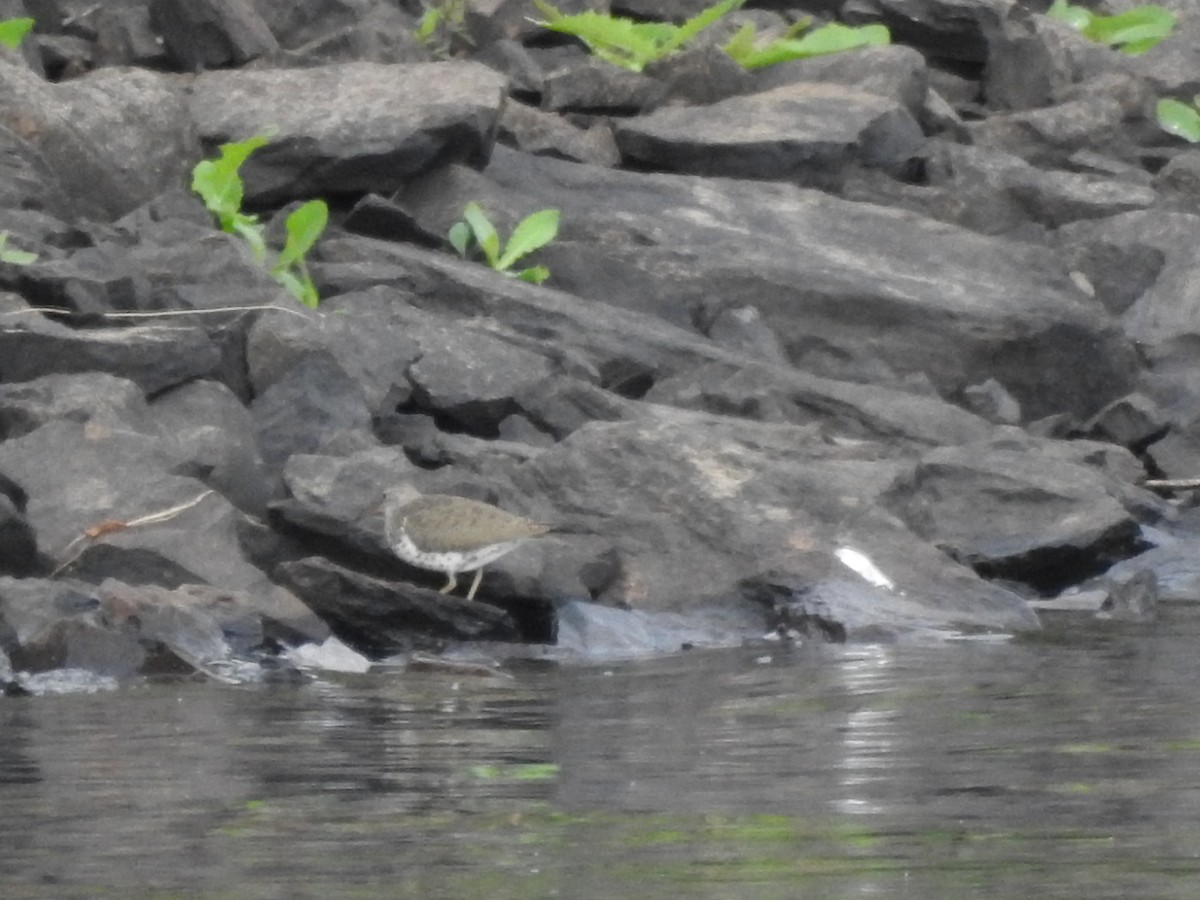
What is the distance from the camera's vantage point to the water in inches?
196

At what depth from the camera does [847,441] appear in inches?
490

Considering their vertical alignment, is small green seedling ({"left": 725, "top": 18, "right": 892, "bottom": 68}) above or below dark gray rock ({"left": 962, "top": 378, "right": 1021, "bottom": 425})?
above

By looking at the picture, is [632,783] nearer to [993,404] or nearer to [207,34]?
[993,404]

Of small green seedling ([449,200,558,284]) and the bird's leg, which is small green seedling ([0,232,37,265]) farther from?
the bird's leg

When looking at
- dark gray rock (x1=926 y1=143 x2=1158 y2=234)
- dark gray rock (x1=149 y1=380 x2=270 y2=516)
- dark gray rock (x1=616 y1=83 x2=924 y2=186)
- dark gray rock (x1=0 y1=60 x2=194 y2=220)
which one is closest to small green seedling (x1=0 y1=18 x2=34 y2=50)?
dark gray rock (x1=0 y1=60 x2=194 y2=220)

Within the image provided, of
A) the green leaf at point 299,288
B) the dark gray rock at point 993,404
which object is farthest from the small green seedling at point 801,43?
the green leaf at point 299,288

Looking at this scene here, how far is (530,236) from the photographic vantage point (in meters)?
14.3

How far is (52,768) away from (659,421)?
535 centimetres

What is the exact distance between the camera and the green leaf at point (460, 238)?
14297mm

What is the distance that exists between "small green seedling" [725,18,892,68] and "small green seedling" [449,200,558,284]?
152 inches

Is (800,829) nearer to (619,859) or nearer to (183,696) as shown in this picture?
(619,859)

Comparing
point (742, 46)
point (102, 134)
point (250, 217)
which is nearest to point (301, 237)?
point (250, 217)

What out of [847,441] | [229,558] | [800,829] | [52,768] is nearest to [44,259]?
[229,558]

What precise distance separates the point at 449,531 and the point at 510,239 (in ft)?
16.1
